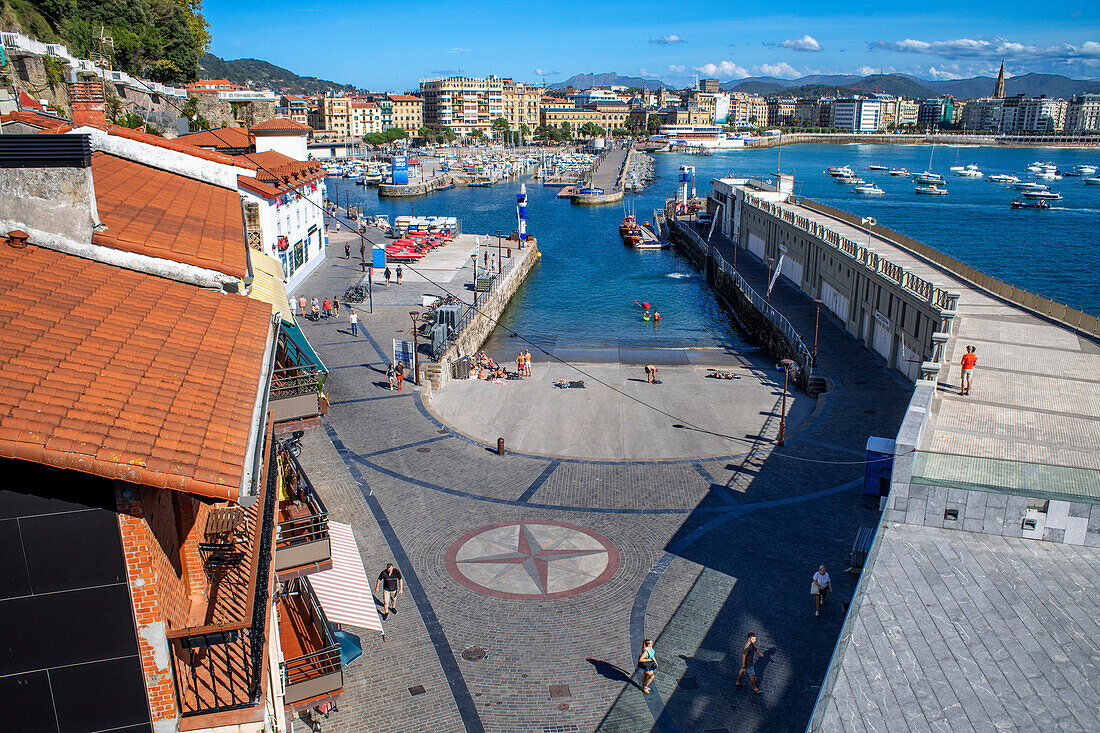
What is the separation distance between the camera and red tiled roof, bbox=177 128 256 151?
49662 mm

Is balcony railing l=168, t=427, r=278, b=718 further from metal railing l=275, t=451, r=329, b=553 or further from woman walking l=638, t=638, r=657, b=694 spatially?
woman walking l=638, t=638, r=657, b=694

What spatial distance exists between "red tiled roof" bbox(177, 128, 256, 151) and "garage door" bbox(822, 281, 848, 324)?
37481mm

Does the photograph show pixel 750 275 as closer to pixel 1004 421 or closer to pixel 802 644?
pixel 1004 421

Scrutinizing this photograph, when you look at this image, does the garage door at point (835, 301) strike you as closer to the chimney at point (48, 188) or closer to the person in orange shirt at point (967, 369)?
the person in orange shirt at point (967, 369)

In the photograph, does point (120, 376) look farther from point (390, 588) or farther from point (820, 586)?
point (820, 586)

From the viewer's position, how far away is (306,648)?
14.8 meters

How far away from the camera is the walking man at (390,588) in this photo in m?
18.3

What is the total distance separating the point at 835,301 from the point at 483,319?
64.9 feet

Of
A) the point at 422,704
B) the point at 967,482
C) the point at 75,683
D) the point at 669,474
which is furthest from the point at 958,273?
the point at 75,683

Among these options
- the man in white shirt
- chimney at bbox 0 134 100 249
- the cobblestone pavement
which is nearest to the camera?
chimney at bbox 0 134 100 249

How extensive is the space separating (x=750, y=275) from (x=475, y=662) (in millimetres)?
46469

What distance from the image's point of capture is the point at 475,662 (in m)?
16.5

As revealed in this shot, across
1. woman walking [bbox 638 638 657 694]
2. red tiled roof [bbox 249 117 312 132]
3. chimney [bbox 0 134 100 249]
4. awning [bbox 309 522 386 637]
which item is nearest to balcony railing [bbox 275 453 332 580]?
awning [bbox 309 522 386 637]

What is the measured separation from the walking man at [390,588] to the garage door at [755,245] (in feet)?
166
